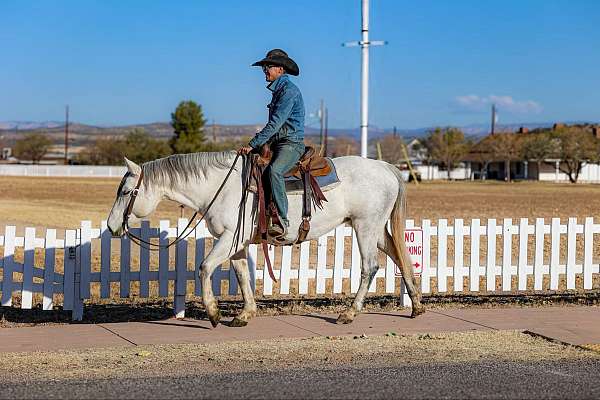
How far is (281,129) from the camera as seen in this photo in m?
11.1

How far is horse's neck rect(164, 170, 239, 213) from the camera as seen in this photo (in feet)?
36.5

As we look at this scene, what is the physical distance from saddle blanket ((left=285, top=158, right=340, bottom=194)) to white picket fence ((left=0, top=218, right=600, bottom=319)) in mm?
1809

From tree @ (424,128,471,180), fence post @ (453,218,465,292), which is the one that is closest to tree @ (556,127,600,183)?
tree @ (424,128,471,180)

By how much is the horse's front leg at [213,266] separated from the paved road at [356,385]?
230 centimetres

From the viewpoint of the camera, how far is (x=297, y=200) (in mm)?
11242

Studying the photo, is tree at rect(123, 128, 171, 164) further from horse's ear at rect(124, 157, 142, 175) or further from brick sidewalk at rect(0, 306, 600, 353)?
horse's ear at rect(124, 157, 142, 175)

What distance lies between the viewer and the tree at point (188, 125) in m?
122

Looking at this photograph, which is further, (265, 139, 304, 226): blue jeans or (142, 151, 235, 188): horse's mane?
(142, 151, 235, 188): horse's mane

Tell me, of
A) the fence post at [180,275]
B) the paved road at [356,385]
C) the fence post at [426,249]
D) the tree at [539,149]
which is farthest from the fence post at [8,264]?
the tree at [539,149]

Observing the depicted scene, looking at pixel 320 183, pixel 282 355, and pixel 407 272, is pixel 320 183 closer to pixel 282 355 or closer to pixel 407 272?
pixel 407 272

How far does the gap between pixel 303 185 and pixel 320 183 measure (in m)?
0.20

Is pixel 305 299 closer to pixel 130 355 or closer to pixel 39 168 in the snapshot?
pixel 130 355

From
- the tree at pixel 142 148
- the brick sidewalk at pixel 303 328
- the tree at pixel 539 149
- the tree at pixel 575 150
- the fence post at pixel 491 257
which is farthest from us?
the tree at pixel 142 148

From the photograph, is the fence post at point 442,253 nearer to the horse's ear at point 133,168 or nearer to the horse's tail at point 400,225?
the horse's tail at point 400,225
